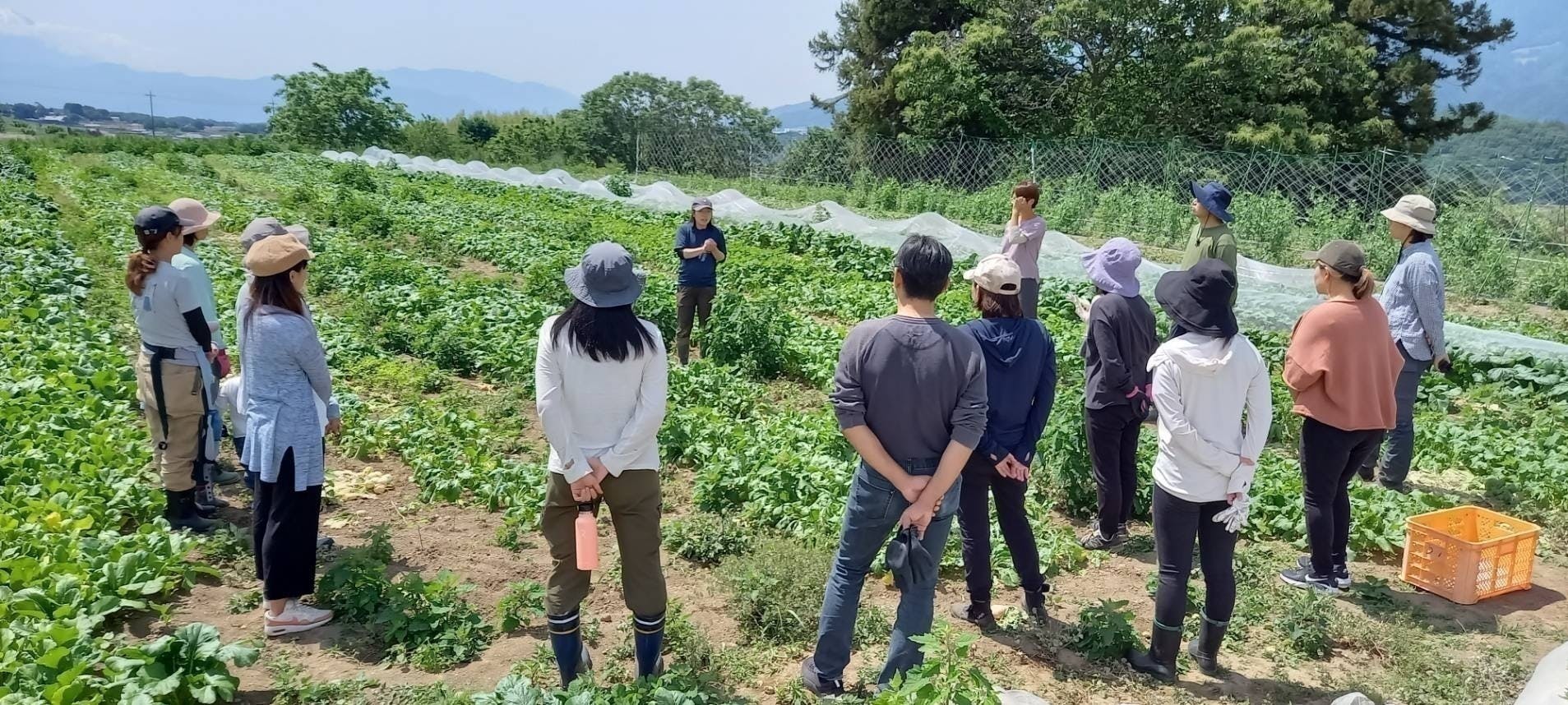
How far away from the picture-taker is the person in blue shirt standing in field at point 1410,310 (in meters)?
5.91

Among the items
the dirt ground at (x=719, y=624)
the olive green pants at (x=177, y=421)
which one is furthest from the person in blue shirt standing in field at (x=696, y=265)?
the olive green pants at (x=177, y=421)

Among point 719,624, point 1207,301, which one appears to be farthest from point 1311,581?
point 719,624

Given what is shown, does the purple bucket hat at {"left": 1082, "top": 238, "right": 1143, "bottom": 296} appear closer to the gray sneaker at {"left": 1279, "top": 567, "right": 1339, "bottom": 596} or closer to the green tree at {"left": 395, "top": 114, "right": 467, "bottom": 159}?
the gray sneaker at {"left": 1279, "top": 567, "right": 1339, "bottom": 596}

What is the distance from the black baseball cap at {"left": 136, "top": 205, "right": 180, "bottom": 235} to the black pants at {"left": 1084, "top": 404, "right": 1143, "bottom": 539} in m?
4.87

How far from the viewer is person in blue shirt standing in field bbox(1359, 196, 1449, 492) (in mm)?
5910

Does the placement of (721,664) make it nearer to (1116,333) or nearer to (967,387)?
(967,387)

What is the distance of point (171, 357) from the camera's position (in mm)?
5090

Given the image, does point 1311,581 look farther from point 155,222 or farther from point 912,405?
point 155,222

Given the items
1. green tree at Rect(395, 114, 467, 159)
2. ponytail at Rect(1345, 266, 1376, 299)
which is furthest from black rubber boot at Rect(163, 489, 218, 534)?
green tree at Rect(395, 114, 467, 159)

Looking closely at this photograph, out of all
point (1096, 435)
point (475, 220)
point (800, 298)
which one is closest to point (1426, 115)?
point (800, 298)

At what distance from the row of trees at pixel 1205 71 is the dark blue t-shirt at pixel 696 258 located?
18816 mm

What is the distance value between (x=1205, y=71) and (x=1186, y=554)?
76.1 feet

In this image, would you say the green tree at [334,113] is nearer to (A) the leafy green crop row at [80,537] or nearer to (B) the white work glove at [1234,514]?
(A) the leafy green crop row at [80,537]

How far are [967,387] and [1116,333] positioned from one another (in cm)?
173
